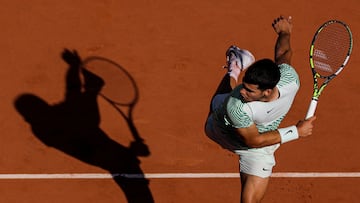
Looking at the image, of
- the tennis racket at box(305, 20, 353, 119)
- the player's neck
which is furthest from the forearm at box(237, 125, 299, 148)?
the tennis racket at box(305, 20, 353, 119)

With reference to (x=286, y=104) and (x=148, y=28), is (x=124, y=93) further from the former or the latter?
(x=286, y=104)

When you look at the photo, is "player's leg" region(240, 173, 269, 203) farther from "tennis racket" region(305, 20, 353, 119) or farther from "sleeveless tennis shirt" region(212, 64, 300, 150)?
"tennis racket" region(305, 20, 353, 119)

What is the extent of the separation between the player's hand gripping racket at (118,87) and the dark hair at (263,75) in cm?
339

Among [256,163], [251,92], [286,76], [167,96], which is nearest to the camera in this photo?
[251,92]

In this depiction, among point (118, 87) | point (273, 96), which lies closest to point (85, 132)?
point (118, 87)

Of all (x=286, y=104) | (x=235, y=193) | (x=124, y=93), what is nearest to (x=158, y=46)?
(x=124, y=93)

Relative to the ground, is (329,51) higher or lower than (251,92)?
lower

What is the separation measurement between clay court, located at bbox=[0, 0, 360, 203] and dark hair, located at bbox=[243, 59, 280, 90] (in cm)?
286

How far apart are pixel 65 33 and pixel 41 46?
0.49 metres

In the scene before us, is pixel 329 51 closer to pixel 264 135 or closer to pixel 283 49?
pixel 283 49

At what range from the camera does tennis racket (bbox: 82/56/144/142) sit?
35.8ft

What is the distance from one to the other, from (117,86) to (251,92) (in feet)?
13.6

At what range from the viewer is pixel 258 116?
8.03 meters

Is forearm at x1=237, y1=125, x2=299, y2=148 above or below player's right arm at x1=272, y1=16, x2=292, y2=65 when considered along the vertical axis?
below
